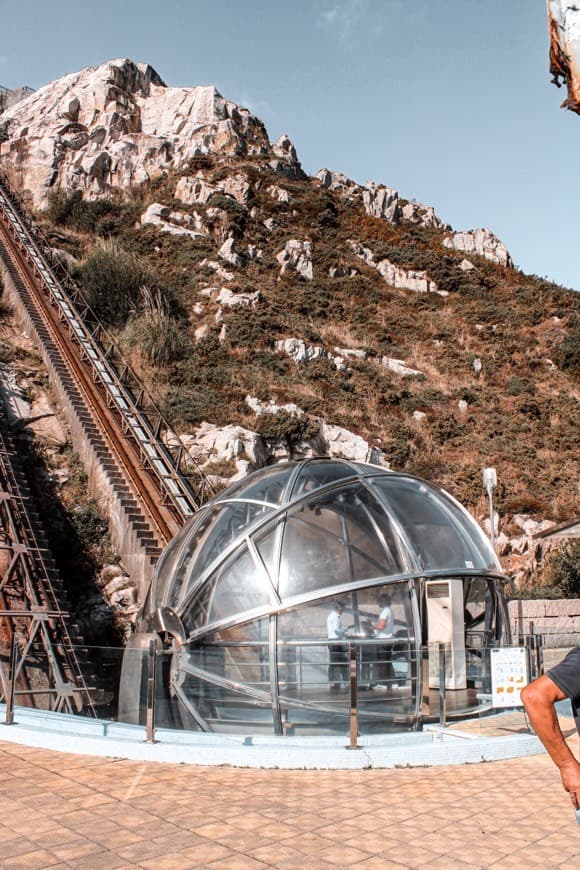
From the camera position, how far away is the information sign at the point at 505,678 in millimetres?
8273

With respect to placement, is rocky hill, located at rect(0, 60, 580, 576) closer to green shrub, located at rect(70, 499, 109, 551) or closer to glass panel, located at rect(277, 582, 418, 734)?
green shrub, located at rect(70, 499, 109, 551)

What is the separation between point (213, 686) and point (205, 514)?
7.40 ft

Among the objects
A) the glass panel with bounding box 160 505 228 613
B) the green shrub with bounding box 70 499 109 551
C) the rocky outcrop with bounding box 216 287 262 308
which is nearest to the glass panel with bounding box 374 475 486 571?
the glass panel with bounding box 160 505 228 613

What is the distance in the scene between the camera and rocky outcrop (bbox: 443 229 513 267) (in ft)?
183

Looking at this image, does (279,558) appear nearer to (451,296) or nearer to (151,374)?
(151,374)

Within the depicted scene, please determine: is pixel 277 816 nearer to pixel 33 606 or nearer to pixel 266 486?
pixel 266 486

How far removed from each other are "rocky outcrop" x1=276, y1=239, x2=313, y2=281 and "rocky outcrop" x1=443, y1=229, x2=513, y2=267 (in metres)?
14.6

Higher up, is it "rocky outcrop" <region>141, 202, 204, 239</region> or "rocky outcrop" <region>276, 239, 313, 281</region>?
"rocky outcrop" <region>141, 202, 204, 239</region>

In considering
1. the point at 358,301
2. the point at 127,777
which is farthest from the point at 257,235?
the point at 127,777

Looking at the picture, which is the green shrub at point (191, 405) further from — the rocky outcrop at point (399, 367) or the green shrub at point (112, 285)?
the rocky outcrop at point (399, 367)

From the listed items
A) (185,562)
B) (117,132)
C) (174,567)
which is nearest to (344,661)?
(185,562)

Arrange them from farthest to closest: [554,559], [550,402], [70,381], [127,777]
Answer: [550,402] → [70,381] → [554,559] → [127,777]

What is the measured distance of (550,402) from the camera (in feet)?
113

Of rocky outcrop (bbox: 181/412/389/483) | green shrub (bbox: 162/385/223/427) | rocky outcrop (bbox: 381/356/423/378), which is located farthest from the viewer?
rocky outcrop (bbox: 381/356/423/378)
